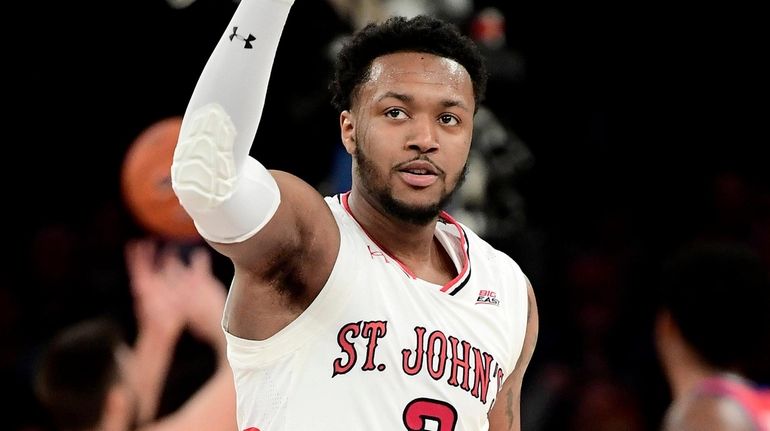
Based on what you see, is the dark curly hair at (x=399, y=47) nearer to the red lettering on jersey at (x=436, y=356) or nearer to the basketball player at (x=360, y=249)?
the basketball player at (x=360, y=249)

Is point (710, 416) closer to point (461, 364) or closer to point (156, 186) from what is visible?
point (461, 364)

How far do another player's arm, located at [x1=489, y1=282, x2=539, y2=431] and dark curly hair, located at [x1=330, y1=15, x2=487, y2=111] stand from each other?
73 centimetres

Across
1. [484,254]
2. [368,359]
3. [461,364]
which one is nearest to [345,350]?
[368,359]

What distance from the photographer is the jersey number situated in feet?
10.0

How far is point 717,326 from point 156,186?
279 centimetres

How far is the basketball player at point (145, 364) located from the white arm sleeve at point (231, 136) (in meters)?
1.32

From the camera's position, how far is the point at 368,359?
3.04 metres

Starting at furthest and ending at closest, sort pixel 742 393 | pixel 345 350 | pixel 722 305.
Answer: pixel 722 305, pixel 742 393, pixel 345 350

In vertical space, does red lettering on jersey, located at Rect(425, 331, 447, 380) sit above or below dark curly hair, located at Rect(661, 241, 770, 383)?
below

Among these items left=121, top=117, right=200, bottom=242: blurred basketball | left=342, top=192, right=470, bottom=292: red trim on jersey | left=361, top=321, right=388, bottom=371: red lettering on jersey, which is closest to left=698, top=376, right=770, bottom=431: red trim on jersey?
left=342, top=192, right=470, bottom=292: red trim on jersey

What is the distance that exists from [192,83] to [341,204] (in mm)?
5016

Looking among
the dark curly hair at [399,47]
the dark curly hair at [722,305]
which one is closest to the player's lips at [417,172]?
the dark curly hair at [399,47]

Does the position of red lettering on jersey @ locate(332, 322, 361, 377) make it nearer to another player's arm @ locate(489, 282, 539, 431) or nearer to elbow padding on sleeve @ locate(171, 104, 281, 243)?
elbow padding on sleeve @ locate(171, 104, 281, 243)

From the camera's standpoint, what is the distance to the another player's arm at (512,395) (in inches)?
141
